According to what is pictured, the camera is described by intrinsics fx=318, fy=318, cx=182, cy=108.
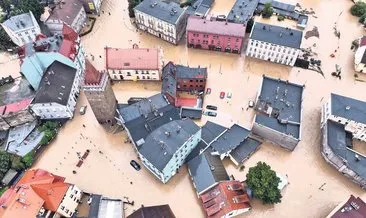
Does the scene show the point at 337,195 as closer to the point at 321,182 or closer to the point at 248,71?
the point at 321,182

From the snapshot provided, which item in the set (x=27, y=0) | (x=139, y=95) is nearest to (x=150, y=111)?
(x=139, y=95)

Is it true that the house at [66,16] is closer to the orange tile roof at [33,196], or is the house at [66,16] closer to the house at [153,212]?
the orange tile roof at [33,196]

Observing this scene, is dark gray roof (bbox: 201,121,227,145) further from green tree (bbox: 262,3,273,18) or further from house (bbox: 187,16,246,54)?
green tree (bbox: 262,3,273,18)

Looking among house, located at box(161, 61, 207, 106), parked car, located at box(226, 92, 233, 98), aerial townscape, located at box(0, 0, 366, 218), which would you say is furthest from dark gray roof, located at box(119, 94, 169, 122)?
parked car, located at box(226, 92, 233, 98)

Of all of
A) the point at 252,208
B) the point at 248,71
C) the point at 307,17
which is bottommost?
the point at 252,208

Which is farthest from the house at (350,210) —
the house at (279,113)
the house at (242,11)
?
the house at (242,11)

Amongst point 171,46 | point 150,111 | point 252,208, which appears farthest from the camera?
point 171,46

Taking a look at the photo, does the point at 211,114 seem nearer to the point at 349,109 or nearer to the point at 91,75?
the point at 91,75
